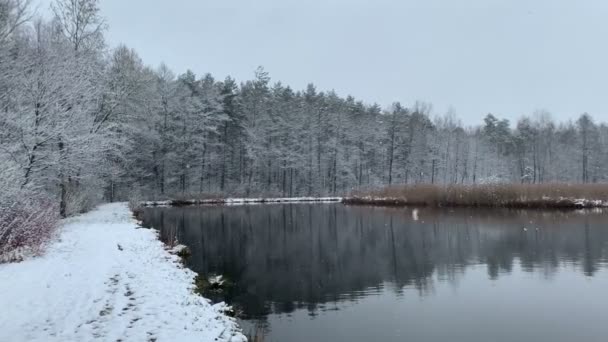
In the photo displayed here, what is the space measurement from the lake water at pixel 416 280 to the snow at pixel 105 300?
164 cm

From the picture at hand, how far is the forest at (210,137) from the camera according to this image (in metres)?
19.1

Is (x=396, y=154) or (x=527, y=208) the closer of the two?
(x=527, y=208)

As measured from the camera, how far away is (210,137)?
61.3 m

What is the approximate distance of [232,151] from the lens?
62219mm

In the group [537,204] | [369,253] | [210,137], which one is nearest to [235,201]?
[210,137]

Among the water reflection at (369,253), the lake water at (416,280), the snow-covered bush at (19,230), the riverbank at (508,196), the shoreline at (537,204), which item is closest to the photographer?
the lake water at (416,280)

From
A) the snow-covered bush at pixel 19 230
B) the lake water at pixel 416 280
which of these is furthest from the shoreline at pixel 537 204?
the snow-covered bush at pixel 19 230

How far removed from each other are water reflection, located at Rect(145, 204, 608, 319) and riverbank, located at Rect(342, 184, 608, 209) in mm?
6170

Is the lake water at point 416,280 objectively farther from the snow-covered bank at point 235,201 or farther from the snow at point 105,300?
the snow-covered bank at point 235,201

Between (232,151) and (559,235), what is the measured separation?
153 feet

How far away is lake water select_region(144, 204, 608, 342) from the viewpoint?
9.50m

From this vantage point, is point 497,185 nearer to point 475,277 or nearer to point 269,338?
point 475,277

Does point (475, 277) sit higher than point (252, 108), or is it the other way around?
point (252, 108)

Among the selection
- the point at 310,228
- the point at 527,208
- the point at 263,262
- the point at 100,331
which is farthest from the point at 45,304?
the point at 527,208
